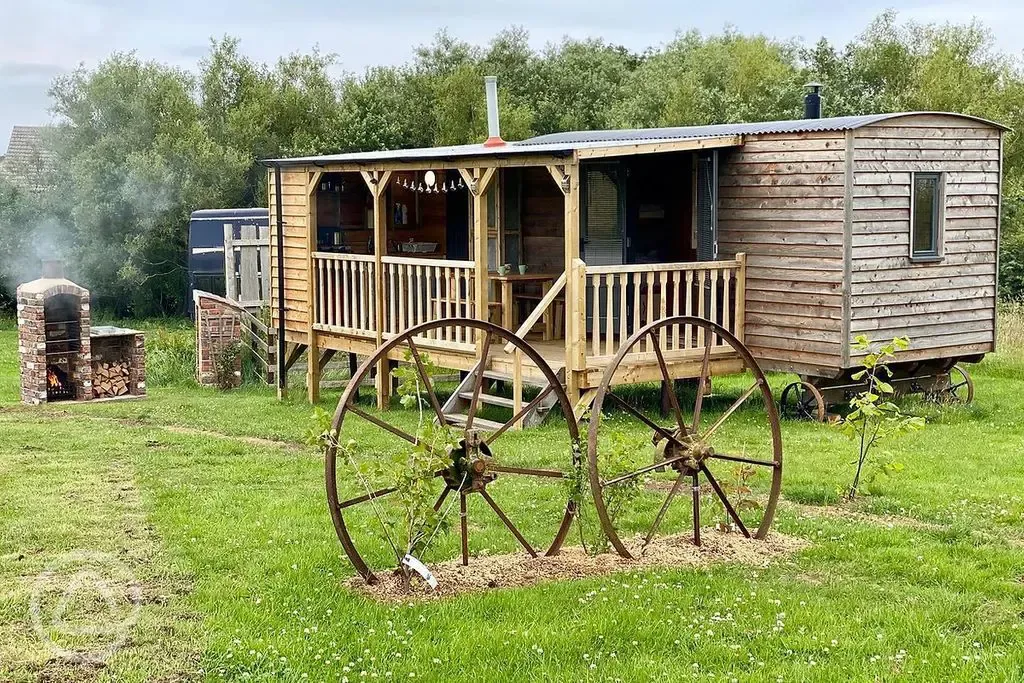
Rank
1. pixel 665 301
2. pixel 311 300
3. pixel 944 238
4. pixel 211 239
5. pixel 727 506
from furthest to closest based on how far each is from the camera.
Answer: pixel 211 239 < pixel 311 300 < pixel 944 238 < pixel 665 301 < pixel 727 506

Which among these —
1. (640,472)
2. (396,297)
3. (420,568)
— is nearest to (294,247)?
(396,297)

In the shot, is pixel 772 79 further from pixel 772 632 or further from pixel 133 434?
pixel 772 632

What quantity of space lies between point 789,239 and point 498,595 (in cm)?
774

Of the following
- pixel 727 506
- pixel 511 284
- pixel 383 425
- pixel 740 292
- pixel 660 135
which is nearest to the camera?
pixel 383 425

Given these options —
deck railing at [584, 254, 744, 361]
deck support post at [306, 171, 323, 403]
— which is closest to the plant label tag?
deck railing at [584, 254, 744, 361]

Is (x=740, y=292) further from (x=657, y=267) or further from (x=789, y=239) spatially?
(x=657, y=267)

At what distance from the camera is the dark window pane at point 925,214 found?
48.0 feet

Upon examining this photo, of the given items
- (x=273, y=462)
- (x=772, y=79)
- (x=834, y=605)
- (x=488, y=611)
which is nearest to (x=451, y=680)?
(x=488, y=611)

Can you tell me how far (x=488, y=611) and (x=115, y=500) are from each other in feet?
13.7

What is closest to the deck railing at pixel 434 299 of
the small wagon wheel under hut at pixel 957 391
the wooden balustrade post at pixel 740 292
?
the wooden balustrade post at pixel 740 292

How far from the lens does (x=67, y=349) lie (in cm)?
1647

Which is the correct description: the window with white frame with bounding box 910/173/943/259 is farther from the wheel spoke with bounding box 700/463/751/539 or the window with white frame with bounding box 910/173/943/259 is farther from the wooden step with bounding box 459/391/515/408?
the wheel spoke with bounding box 700/463/751/539

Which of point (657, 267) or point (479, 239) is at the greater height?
point (479, 239)

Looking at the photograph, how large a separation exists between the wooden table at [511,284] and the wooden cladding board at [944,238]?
356 centimetres
